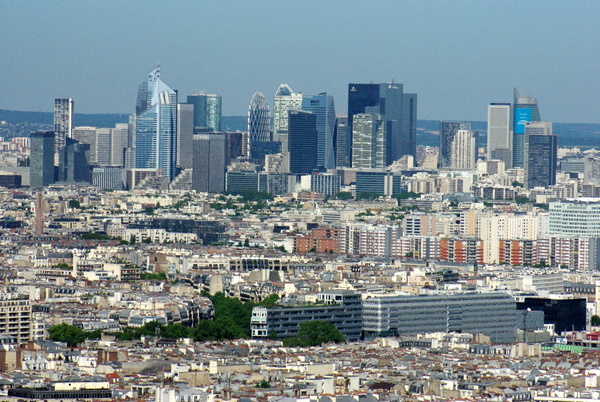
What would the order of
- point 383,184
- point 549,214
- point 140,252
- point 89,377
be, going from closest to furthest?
1. point 89,377
2. point 140,252
3. point 549,214
4. point 383,184

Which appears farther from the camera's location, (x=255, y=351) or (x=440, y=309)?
(x=440, y=309)

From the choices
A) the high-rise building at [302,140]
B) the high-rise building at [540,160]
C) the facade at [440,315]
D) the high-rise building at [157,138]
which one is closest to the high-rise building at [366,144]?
the high-rise building at [302,140]

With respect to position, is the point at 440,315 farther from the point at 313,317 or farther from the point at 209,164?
the point at 209,164

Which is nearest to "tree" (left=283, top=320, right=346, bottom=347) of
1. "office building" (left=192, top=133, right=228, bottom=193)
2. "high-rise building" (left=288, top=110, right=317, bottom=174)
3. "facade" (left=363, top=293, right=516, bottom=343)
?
"facade" (left=363, top=293, right=516, bottom=343)

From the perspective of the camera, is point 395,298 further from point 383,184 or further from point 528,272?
point 383,184

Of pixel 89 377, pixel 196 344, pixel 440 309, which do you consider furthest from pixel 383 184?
pixel 89 377

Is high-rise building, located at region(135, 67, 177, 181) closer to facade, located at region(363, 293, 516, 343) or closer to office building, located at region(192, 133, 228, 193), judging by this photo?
office building, located at region(192, 133, 228, 193)
